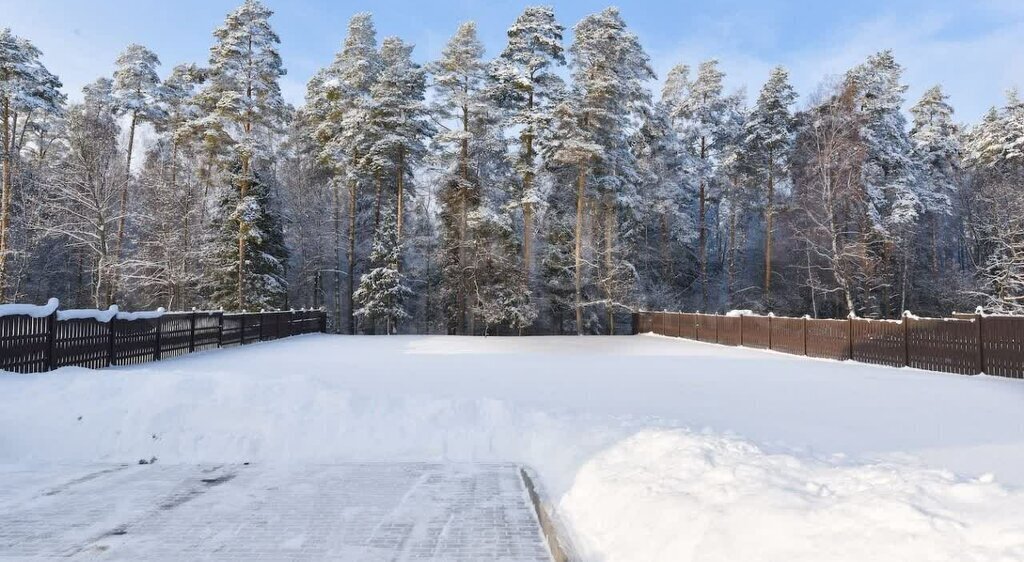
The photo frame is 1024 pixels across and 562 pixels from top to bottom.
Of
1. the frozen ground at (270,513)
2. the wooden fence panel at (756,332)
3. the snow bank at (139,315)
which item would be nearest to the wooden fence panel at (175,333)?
the snow bank at (139,315)

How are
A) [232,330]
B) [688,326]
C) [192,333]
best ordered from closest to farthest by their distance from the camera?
[192,333] → [232,330] → [688,326]

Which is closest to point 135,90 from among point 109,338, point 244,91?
point 244,91

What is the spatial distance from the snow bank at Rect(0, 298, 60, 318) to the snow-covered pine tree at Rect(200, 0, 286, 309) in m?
18.4

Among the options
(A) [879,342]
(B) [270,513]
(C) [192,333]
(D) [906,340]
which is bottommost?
(B) [270,513]

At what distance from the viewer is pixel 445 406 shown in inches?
301

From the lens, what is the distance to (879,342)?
1448 centimetres

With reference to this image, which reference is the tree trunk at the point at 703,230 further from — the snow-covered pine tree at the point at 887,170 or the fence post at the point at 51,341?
the fence post at the point at 51,341

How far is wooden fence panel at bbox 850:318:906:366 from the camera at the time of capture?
13855mm

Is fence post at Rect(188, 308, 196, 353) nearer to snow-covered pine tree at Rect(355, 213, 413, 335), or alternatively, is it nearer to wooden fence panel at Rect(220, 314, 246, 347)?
wooden fence panel at Rect(220, 314, 246, 347)

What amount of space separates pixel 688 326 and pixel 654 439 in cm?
2055

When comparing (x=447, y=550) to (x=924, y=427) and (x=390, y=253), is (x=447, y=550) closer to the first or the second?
(x=924, y=427)

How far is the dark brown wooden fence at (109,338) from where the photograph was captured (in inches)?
384

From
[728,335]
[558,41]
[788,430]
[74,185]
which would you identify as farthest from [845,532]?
[558,41]

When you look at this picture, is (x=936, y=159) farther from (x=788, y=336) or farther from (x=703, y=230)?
(x=788, y=336)
